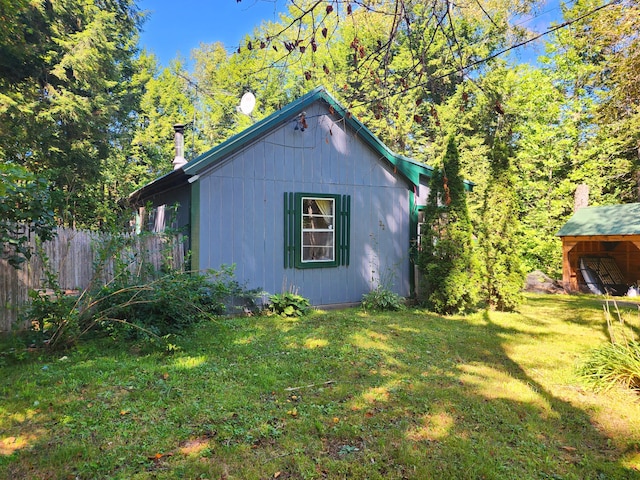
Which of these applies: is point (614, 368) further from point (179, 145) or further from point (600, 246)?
point (600, 246)

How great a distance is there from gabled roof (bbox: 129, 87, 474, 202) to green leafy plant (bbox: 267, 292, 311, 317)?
2.57 metres

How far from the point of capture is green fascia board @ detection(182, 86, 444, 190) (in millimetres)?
6375

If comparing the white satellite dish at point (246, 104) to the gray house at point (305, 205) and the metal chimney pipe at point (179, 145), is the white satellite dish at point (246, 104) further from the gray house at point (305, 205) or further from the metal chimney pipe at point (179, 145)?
the metal chimney pipe at point (179, 145)

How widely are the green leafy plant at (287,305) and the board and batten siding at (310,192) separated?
0.99 ft

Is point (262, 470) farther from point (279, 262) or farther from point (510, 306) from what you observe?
point (510, 306)

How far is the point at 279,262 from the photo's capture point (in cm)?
725

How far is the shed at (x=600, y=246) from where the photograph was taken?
35.4 feet

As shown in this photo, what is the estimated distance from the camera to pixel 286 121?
722 centimetres

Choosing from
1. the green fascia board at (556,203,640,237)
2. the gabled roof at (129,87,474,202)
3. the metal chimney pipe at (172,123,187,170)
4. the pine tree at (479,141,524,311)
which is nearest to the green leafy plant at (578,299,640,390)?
the pine tree at (479,141,524,311)

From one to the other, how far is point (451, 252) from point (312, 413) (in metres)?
5.01

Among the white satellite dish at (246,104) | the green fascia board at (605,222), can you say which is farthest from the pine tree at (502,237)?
the white satellite dish at (246,104)

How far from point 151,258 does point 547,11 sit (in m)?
6.42

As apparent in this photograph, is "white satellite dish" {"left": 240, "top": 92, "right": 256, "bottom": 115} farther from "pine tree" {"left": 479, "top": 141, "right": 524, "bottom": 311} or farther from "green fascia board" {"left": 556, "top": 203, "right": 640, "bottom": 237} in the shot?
"green fascia board" {"left": 556, "top": 203, "right": 640, "bottom": 237}

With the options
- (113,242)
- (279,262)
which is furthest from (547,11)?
(113,242)
